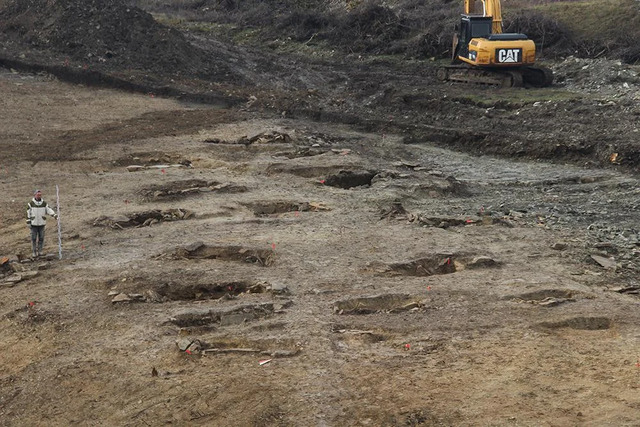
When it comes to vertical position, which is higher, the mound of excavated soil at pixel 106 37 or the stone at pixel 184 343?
the mound of excavated soil at pixel 106 37

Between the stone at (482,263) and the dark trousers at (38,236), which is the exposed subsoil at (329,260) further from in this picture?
the dark trousers at (38,236)

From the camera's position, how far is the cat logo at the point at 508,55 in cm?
2648

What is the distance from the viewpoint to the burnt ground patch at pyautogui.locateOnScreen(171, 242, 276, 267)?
13.5 meters

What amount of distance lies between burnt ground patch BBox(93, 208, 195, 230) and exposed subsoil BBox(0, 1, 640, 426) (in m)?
0.04

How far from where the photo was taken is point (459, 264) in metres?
13.3

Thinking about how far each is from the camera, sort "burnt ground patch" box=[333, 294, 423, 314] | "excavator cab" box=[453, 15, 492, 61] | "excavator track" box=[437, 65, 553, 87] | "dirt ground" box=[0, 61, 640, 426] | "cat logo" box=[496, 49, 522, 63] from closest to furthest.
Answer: "dirt ground" box=[0, 61, 640, 426] → "burnt ground patch" box=[333, 294, 423, 314] → "cat logo" box=[496, 49, 522, 63] → "excavator track" box=[437, 65, 553, 87] → "excavator cab" box=[453, 15, 492, 61]

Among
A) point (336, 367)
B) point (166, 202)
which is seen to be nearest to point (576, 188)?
point (166, 202)

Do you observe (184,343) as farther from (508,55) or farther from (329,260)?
(508,55)

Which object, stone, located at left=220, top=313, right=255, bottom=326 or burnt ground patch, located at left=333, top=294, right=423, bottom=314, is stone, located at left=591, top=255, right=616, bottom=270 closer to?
burnt ground patch, located at left=333, top=294, right=423, bottom=314

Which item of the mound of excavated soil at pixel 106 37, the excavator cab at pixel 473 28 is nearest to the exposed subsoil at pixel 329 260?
the excavator cab at pixel 473 28

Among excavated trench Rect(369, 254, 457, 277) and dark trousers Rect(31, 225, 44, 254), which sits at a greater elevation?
dark trousers Rect(31, 225, 44, 254)

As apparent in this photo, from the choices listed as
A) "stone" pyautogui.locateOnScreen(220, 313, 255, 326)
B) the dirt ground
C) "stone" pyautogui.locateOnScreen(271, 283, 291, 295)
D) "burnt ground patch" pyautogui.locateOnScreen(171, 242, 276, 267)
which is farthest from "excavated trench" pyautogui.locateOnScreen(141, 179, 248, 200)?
"stone" pyautogui.locateOnScreen(220, 313, 255, 326)

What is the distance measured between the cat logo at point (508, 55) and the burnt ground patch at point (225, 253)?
15401 mm

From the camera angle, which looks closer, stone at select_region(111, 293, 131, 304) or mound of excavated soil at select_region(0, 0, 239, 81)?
stone at select_region(111, 293, 131, 304)
